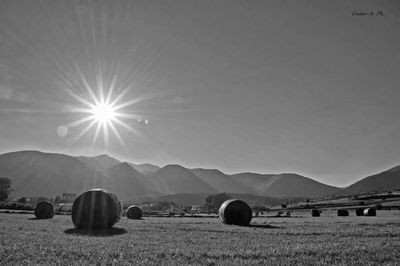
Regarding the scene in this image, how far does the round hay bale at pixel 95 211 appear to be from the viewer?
20547 millimetres

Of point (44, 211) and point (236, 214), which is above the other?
point (236, 214)

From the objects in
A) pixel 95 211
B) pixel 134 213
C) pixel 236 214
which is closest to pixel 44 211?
pixel 134 213

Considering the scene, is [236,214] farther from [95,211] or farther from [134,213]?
[134,213]

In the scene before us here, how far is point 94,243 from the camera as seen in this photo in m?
12.5

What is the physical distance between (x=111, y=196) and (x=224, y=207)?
391 inches

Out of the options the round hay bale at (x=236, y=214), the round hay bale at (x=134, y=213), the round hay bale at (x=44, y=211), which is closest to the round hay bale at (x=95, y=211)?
the round hay bale at (x=236, y=214)

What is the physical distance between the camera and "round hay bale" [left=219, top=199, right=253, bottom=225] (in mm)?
26594

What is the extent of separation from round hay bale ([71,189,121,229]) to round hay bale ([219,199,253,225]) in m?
9.37

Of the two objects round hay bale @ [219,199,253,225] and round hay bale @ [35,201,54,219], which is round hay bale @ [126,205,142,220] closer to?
round hay bale @ [35,201,54,219]

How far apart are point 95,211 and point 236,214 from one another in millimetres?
11362

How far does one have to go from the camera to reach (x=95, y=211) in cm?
2078

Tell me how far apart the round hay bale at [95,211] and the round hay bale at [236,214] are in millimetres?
9367

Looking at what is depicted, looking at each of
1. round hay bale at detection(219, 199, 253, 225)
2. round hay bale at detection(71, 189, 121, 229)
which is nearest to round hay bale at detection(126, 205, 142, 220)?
round hay bale at detection(219, 199, 253, 225)

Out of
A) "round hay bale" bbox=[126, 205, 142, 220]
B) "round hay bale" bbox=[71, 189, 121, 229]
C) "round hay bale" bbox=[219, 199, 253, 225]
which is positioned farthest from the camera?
"round hay bale" bbox=[126, 205, 142, 220]
